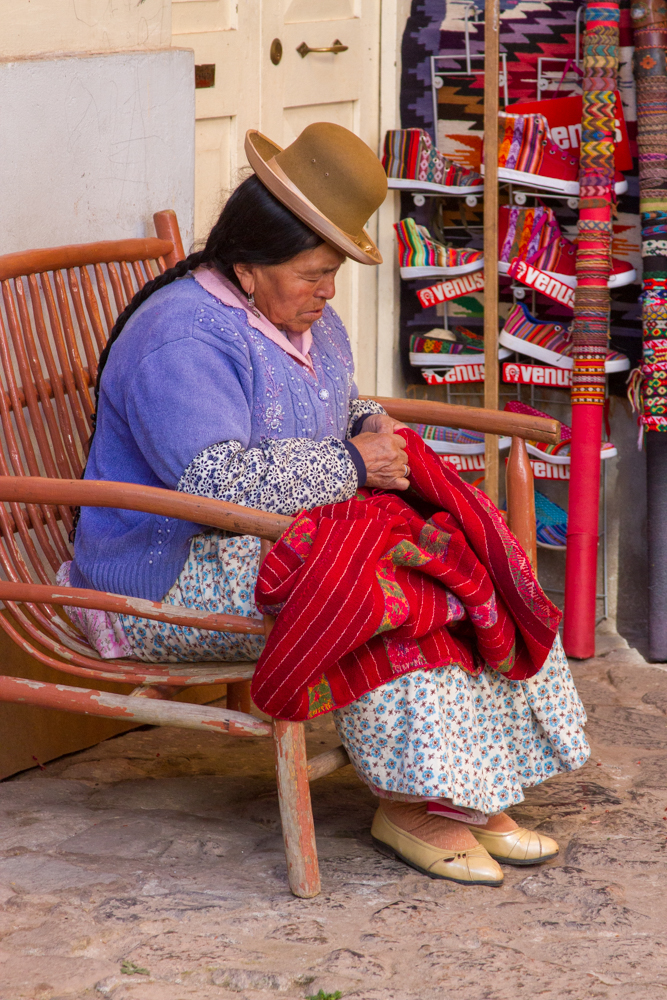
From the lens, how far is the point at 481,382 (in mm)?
3965

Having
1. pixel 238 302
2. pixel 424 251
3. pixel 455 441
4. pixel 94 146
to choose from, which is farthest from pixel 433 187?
pixel 238 302

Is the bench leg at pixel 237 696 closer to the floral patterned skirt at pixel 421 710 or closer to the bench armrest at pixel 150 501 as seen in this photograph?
the floral patterned skirt at pixel 421 710

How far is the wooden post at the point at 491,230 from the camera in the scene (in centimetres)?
354

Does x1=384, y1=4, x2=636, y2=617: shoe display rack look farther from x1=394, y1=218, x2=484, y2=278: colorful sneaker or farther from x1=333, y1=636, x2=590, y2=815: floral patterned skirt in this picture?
x1=333, y1=636, x2=590, y2=815: floral patterned skirt

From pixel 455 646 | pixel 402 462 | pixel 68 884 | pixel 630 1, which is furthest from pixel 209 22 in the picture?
pixel 68 884

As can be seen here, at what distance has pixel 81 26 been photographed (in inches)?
106

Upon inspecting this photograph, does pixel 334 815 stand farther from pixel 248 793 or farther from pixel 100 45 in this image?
pixel 100 45

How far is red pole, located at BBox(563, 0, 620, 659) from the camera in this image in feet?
11.3

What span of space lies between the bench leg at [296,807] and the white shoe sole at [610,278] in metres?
2.05

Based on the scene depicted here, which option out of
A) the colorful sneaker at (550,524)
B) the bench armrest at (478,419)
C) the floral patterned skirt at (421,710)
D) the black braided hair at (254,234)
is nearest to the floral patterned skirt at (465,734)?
the floral patterned skirt at (421,710)

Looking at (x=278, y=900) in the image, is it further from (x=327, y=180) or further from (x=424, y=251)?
(x=424, y=251)

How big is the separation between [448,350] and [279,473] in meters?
1.96

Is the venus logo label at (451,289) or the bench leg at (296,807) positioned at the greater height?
the venus logo label at (451,289)

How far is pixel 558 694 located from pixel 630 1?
2263mm
